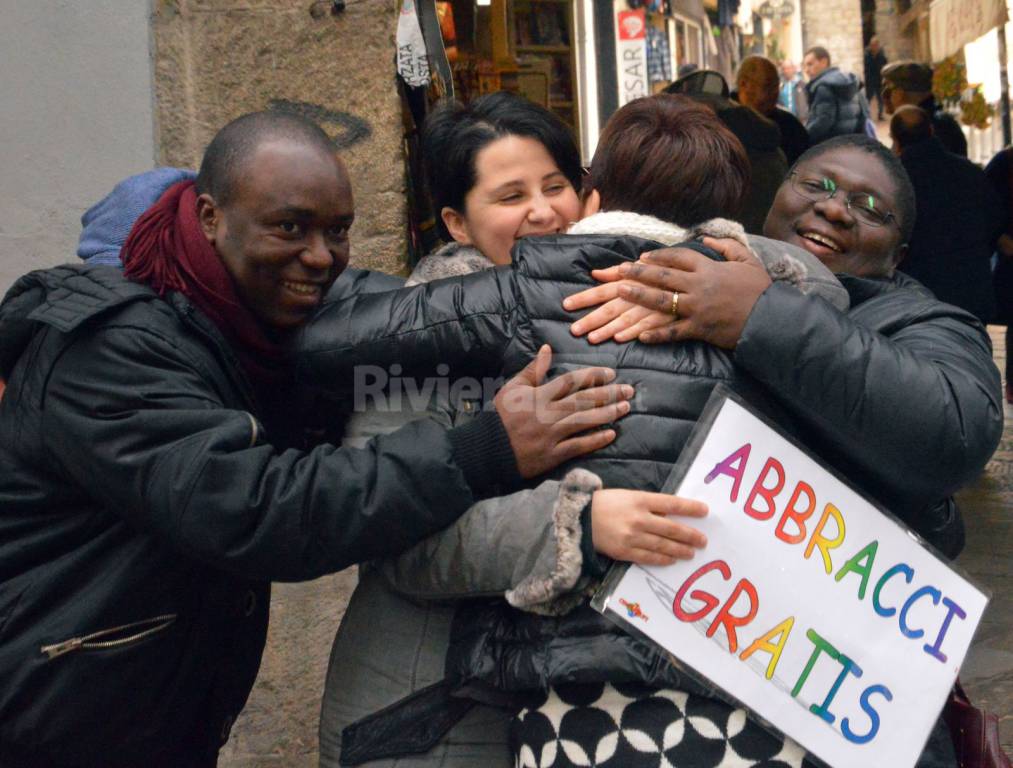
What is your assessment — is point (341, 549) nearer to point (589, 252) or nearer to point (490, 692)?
point (490, 692)

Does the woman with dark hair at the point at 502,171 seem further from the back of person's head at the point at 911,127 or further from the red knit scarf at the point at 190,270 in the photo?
the back of person's head at the point at 911,127

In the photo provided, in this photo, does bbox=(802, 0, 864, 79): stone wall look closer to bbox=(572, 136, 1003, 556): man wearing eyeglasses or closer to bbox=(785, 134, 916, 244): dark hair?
bbox=(785, 134, 916, 244): dark hair

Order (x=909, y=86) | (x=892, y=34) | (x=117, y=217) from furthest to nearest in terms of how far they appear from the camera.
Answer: (x=892, y=34) → (x=909, y=86) → (x=117, y=217)

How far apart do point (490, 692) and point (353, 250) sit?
69.5 inches

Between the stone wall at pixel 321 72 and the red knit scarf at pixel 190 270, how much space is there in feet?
4.17

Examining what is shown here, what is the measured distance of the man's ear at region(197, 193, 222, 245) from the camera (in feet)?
6.89

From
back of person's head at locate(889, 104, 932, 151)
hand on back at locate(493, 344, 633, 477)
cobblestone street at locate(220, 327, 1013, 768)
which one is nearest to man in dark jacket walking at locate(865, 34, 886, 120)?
back of person's head at locate(889, 104, 932, 151)

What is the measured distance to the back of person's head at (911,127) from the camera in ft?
21.1

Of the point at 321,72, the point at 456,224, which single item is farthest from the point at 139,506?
the point at 321,72

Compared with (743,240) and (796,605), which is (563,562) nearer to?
(796,605)

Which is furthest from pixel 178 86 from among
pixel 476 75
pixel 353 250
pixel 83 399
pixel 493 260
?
pixel 476 75

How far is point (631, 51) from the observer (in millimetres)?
11062

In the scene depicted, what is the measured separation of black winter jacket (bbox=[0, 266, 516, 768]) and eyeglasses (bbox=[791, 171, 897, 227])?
0.97m

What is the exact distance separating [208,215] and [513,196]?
595mm
